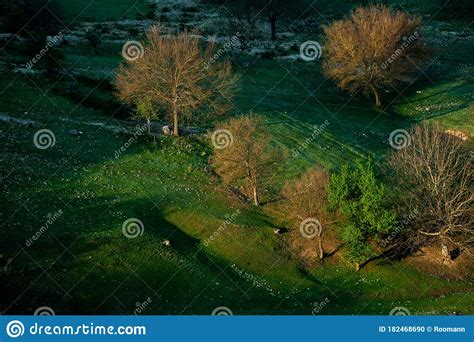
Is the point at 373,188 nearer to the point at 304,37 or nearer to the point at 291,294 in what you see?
the point at 291,294

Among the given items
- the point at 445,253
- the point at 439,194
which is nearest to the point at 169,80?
the point at 439,194

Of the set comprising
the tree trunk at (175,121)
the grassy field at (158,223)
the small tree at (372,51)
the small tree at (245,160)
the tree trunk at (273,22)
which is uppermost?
the tree trunk at (273,22)

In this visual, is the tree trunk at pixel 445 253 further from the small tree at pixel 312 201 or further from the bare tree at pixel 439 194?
the small tree at pixel 312 201

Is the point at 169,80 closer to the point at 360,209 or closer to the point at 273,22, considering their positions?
the point at 360,209

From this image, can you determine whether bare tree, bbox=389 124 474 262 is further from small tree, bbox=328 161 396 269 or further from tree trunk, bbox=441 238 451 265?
small tree, bbox=328 161 396 269

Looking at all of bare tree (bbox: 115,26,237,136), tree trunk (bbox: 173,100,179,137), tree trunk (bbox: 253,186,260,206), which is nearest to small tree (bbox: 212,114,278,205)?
tree trunk (bbox: 253,186,260,206)

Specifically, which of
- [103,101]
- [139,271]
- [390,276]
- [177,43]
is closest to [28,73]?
[103,101]

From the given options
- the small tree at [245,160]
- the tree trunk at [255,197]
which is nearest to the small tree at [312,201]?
the tree trunk at [255,197]
